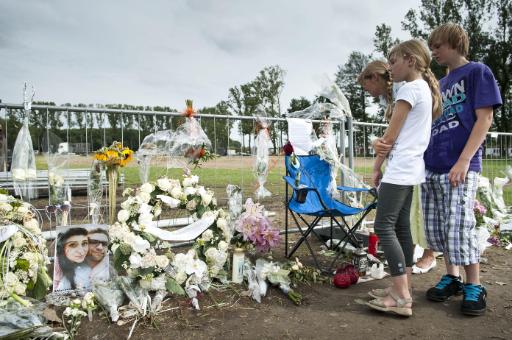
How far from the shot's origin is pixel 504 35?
101 feet

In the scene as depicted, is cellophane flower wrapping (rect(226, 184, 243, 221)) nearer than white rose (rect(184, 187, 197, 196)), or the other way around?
white rose (rect(184, 187, 197, 196))

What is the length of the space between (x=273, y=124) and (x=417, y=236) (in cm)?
188

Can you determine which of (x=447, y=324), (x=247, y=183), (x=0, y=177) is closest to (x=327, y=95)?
(x=247, y=183)

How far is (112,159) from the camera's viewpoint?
3006mm

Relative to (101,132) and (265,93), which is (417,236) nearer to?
(101,132)

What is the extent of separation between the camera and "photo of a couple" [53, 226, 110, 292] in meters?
2.54

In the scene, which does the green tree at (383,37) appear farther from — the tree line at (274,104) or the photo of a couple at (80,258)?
the photo of a couple at (80,258)

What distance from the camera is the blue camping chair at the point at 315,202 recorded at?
3.15 meters

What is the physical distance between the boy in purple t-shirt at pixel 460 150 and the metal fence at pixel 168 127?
6.25ft

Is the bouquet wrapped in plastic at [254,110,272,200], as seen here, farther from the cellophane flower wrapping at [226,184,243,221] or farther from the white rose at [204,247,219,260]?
the white rose at [204,247,219,260]

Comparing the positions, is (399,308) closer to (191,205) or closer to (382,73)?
(382,73)

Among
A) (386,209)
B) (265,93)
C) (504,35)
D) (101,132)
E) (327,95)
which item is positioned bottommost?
(386,209)

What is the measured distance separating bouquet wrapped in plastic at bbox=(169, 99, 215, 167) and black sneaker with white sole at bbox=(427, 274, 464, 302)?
205 centimetres

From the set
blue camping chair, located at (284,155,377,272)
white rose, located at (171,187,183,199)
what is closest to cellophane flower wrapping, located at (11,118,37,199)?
white rose, located at (171,187,183,199)
